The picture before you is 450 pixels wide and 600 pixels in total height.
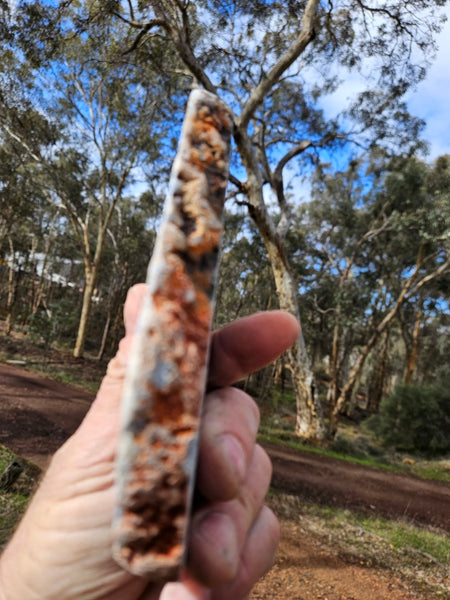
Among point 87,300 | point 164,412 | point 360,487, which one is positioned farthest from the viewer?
point 87,300

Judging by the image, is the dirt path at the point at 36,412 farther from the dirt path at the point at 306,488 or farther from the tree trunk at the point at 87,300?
the tree trunk at the point at 87,300

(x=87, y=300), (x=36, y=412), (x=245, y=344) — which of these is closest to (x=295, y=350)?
(x=36, y=412)

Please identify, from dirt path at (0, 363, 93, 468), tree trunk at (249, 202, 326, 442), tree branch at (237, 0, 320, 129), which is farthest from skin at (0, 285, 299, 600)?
tree branch at (237, 0, 320, 129)

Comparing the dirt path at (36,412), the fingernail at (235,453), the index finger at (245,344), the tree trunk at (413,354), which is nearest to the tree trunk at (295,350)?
the dirt path at (36,412)

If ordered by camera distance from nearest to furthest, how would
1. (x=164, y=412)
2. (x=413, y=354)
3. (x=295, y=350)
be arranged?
(x=164, y=412), (x=295, y=350), (x=413, y=354)

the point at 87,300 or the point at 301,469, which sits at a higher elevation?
the point at 87,300

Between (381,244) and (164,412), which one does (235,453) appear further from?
(381,244)
